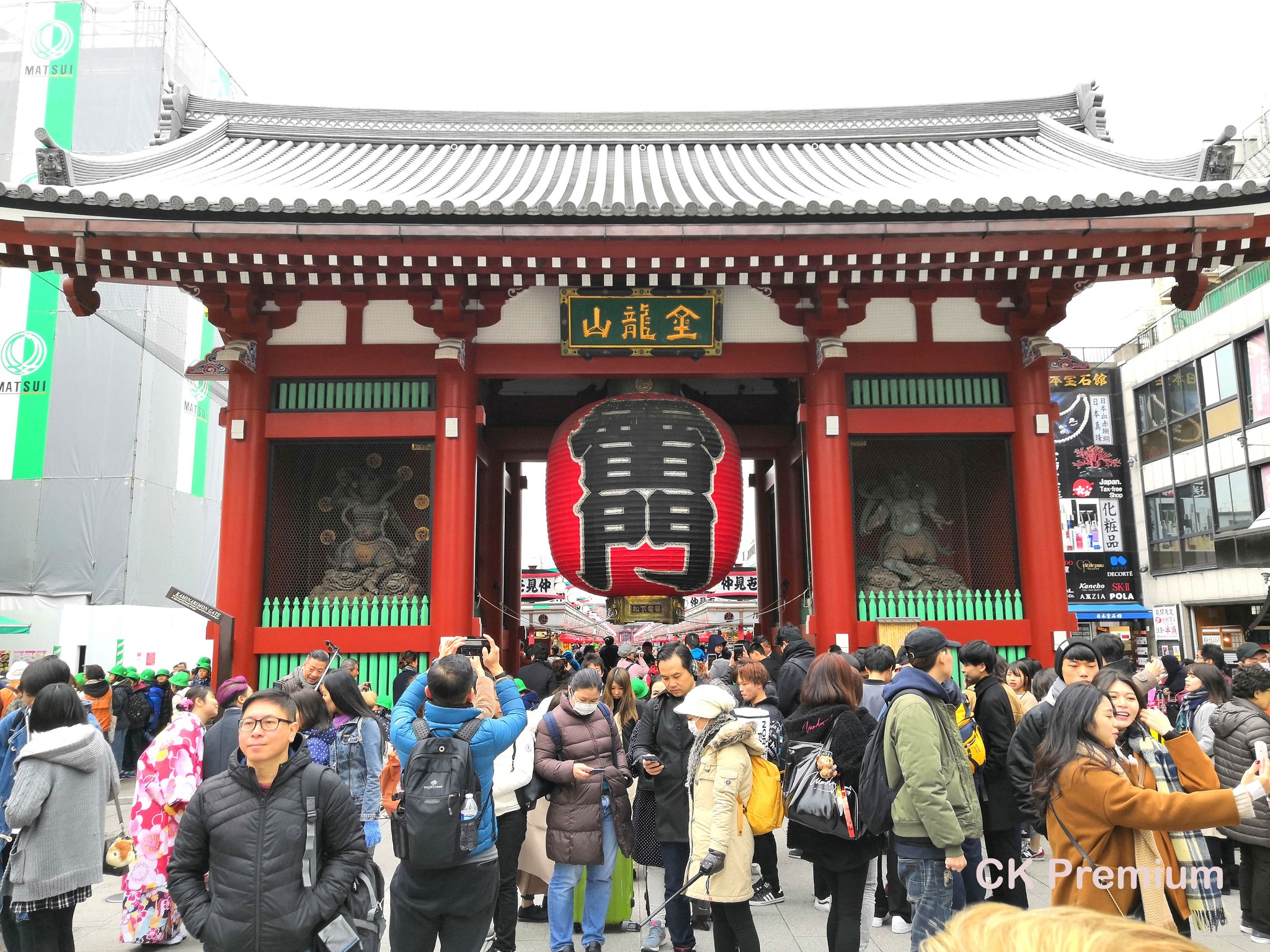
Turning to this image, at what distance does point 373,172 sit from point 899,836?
1143 cm

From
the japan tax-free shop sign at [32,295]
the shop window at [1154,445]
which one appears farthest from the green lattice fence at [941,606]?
the shop window at [1154,445]

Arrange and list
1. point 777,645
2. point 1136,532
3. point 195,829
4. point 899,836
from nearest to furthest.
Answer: point 195,829
point 899,836
point 777,645
point 1136,532

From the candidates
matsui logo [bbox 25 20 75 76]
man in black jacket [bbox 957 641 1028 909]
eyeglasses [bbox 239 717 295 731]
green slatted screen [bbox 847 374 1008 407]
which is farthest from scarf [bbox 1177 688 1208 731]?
matsui logo [bbox 25 20 75 76]

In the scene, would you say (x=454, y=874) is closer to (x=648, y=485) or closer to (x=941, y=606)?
(x=648, y=485)

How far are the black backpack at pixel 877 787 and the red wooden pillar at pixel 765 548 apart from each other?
1039cm

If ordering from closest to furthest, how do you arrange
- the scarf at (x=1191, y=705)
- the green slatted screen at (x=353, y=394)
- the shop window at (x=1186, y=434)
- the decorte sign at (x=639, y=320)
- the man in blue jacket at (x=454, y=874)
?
the man in blue jacket at (x=454, y=874), the scarf at (x=1191, y=705), the decorte sign at (x=639, y=320), the green slatted screen at (x=353, y=394), the shop window at (x=1186, y=434)

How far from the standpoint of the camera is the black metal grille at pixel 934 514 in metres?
10.9

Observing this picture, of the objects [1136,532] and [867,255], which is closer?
[867,255]

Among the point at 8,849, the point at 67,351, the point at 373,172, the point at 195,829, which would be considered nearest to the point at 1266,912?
the point at 195,829

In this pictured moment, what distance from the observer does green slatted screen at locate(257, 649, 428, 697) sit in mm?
10070

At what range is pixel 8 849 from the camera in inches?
175

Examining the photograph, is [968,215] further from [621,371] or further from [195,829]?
[195,829]

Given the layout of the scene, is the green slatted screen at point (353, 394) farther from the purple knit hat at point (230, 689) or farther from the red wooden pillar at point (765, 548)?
the red wooden pillar at point (765, 548)

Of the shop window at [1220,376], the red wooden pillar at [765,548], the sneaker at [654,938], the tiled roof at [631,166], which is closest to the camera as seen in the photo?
the sneaker at [654,938]
